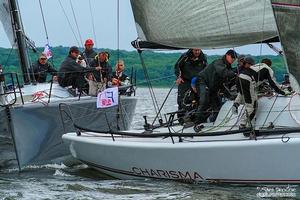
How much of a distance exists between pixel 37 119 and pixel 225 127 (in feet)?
14.6

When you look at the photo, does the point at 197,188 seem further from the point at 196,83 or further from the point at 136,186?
the point at 196,83

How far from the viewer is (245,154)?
33.1 ft

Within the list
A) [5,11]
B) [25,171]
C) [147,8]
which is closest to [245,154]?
[147,8]

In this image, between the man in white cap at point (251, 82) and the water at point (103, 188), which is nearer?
the water at point (103, 188)

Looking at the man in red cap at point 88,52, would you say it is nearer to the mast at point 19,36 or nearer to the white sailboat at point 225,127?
the mast at point 19,36

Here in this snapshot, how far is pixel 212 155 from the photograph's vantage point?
1039 cm

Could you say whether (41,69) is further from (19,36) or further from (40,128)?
(40,128)

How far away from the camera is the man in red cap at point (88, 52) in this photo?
16.5 metres

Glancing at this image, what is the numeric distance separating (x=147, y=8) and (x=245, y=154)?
8.67 feet

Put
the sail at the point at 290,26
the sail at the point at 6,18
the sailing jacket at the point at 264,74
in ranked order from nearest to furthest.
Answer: the sail at the point at 290,26
the sailing jacket at the point at 264,74
the sail at the point at 6,18

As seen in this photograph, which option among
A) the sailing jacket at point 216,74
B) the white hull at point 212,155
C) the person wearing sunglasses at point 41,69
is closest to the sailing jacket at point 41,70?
the person wearing sunglasses at point 41,69

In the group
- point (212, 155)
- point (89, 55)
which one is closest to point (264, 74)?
point (212, 155)

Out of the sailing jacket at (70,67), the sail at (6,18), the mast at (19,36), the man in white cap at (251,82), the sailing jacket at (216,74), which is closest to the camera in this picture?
the man in white cap at (251,82)

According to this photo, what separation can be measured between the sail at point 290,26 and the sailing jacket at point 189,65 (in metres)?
3.59
